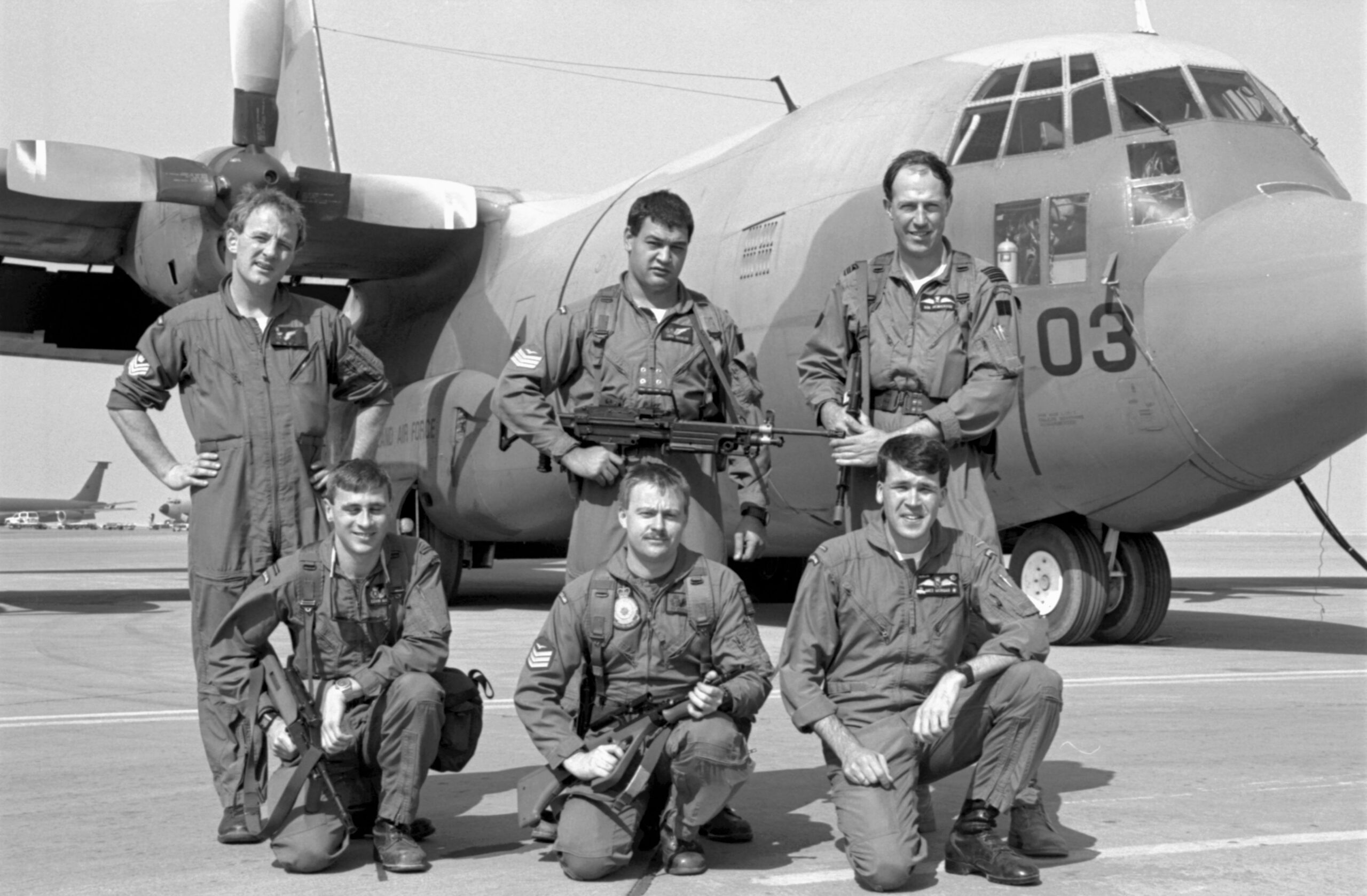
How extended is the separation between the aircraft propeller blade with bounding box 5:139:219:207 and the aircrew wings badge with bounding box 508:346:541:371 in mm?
8489

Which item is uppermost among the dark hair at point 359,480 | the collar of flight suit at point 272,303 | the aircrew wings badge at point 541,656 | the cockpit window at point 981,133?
the cockpit window at point 981,133

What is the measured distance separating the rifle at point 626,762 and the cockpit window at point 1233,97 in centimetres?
594

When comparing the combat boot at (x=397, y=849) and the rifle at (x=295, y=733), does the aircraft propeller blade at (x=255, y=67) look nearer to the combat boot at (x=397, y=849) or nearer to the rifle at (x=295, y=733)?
the rifle at (x=295, y=733)

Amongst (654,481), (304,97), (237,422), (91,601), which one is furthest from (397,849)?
(304,97)

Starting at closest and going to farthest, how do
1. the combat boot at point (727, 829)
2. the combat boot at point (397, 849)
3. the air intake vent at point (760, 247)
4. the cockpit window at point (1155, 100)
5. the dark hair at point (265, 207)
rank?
1. the combat boot at point (397, 849)
2. the combat boot at point (727, 829)
3. the dark hair at point (265, 207)
4. the cockpit window at point (1155, 100)
5. the air intake vent at point (760, 247)

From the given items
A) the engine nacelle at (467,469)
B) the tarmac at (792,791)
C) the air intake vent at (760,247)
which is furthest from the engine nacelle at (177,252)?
the air intake vent at (760,247)

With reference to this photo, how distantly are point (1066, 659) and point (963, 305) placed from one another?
14.3ft

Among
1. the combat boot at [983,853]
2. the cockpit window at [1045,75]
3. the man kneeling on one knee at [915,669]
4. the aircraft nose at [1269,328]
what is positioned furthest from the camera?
the cockpit window at [1045,75]

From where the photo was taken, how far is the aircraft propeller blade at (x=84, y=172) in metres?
13.1

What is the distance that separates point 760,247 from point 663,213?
4.80 m

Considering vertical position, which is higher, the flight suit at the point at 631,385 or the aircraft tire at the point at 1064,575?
the flight suit at the point at 631,385

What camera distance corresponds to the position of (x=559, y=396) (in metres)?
5.69

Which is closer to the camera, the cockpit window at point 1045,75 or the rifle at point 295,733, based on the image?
the rifle at point 295,733

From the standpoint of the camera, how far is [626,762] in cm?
416
